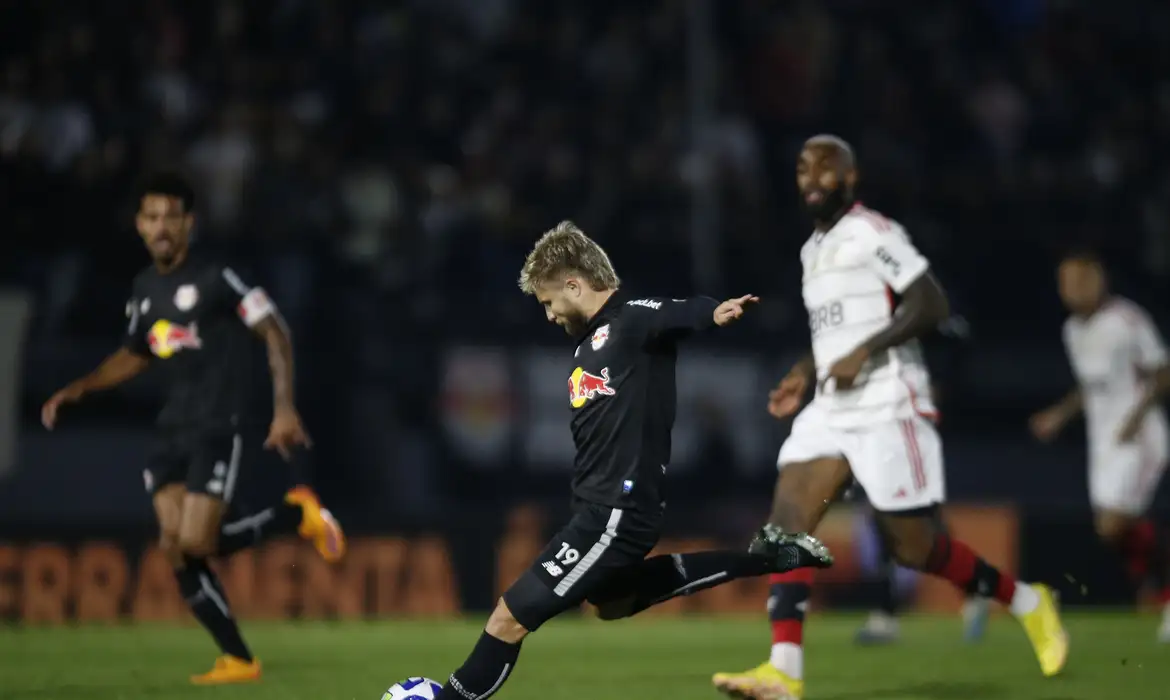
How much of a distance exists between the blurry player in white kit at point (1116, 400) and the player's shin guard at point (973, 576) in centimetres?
392

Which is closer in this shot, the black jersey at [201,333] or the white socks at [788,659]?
the white socks at [788,659]

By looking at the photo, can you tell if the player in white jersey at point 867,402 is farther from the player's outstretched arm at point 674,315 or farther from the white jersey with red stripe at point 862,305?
the player's outstretched arm at point 674,315

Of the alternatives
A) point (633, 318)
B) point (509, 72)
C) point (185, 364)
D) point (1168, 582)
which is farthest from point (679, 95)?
point (633, 318)

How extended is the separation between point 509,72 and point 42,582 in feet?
21.6

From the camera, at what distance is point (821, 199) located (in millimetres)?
8227

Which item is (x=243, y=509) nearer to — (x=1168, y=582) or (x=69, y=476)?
(x=69, y=476)

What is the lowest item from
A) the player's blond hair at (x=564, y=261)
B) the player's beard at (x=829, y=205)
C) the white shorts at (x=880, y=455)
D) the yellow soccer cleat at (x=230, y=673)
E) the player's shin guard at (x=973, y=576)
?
the yellow soccer cleat at (x=230, y=673)

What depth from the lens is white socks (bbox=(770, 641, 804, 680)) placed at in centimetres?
745

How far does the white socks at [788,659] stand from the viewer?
7449mm

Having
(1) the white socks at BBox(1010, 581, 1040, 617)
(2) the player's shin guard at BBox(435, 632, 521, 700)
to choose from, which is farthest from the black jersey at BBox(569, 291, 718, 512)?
(1) the white socks at BBox(1010, 581, 1040, 617)

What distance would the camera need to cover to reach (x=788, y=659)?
749 cm

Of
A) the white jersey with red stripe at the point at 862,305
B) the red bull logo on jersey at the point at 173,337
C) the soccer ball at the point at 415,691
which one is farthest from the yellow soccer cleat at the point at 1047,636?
the red bull logo on jersey at the point at 173,337

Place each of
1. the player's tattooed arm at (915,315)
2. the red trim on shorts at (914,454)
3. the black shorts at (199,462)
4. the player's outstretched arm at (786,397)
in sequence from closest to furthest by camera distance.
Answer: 1. the player's outstretched arm at (786,397)
2. the player's tattooed arm at (915,315)
3. the red trim on shorts at (914,454)
4. the black shorts at (199,462)

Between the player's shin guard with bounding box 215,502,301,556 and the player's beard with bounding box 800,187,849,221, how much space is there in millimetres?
3224
